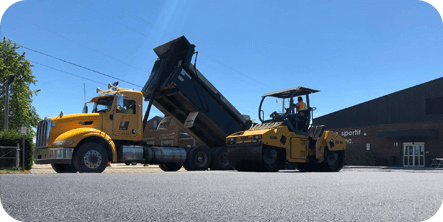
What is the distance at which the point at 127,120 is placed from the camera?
40.2 feet

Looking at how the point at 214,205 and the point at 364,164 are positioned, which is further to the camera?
the point at 364,164

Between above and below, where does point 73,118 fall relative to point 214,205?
above

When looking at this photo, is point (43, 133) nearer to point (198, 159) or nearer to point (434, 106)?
point (198, 159)

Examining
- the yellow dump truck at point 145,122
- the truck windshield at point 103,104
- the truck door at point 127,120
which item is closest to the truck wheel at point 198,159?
the yellow dump truck at point 145,122

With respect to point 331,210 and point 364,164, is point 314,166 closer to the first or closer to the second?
point 331,210

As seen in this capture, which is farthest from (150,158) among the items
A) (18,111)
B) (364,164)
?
(364,164)

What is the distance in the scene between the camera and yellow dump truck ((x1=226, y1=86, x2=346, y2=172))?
11.6 m

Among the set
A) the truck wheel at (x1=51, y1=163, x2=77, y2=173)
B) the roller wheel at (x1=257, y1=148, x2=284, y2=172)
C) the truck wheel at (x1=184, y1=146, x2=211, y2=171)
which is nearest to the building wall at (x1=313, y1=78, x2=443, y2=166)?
the roller wheel at (x1=257, y1=148, x2=284, y2=172)

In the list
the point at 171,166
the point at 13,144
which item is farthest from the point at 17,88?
the point at 171,166

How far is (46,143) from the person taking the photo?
36.5 ft

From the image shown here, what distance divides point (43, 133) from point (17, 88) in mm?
20948

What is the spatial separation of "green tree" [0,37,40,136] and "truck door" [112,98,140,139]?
66.7 ft

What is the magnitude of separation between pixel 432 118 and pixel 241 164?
2192 centimetres

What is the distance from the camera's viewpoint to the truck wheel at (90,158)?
417 inches
